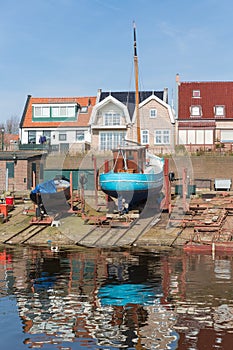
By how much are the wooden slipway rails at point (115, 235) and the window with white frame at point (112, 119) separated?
28765 millimetres

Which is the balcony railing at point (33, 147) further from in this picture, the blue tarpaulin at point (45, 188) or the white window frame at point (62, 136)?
the blue tarpaulin at point (45, 188)

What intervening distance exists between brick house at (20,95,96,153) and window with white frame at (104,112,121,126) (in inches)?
92.7

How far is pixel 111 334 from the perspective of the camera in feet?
39.4

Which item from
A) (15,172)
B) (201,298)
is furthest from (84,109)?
(201,298)

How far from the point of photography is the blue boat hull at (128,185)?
3053 cm

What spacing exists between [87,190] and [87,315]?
97.9 ft

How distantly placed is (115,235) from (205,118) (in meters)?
30.8

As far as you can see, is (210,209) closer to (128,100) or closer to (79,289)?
(79,289)

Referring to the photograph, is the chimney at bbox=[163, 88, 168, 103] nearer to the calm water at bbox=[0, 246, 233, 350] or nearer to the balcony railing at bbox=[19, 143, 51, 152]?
the balcony railing at bbox=[19, 143, 51, 152]

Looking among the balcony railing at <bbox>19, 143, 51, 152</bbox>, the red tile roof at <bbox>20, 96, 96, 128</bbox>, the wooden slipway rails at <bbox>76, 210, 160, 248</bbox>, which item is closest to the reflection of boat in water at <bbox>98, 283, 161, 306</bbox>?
the wooden slipway rails at <bbox>76, 210, 160, 248</bbox>

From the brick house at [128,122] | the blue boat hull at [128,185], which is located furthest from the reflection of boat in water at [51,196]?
the brick house at [128,122]

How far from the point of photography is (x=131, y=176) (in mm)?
30672

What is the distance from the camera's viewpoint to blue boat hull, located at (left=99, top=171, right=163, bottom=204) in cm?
3053

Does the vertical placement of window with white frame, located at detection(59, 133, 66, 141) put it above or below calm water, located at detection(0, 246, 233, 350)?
above
